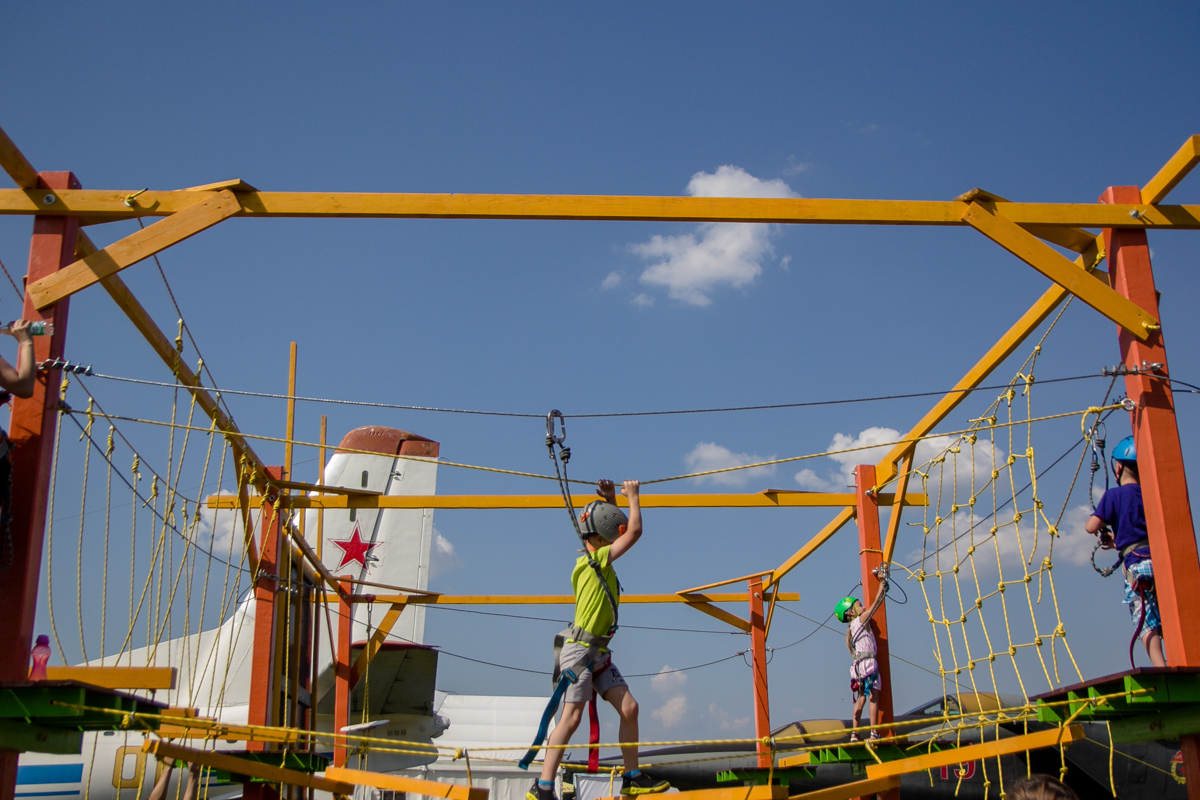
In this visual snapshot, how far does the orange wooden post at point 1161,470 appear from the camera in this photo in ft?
15.3

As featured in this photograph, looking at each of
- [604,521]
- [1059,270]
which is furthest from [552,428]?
[1059,270]

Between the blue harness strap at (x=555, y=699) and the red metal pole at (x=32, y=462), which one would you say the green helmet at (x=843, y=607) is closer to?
the blue harness strap at (x=555, y=699)

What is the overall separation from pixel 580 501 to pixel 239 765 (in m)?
5.14

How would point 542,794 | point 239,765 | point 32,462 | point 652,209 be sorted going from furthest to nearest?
point 652,209 < point 542,794 < point 239,765 < point 32,462

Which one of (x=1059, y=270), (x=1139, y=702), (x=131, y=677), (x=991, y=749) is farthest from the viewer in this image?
(x=1059, y=270)

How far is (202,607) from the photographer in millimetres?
7473

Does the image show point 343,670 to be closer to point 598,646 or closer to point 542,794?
point 598,646

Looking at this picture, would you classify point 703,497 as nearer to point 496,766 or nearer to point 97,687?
point 97,687

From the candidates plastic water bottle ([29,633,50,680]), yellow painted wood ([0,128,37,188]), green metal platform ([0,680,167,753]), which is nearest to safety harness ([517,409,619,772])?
green metal platform ([0,680,167,753])

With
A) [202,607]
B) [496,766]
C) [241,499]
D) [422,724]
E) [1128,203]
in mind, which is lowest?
[496,766]

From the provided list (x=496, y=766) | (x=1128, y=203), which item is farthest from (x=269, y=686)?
(x=496, y=766)

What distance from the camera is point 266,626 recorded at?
8.59 metres

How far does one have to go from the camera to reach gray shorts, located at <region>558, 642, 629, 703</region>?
18.3 feet

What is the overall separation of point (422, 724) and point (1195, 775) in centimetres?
1071
